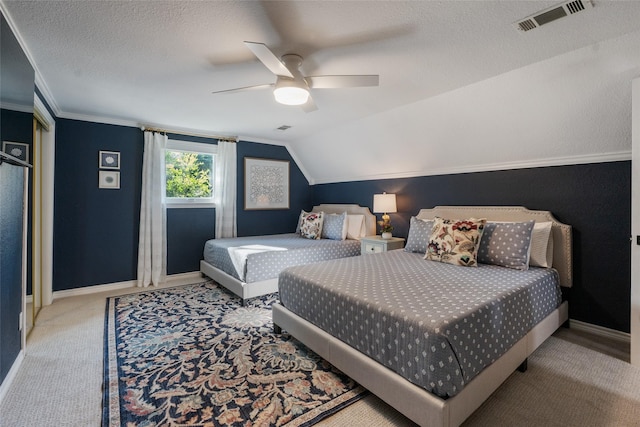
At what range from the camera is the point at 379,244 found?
13.2 feet

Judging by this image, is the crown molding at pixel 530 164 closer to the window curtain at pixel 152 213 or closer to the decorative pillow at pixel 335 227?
the decorative pillow at pixel 335 227

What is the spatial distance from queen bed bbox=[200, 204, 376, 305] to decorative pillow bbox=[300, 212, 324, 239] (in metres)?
0.10

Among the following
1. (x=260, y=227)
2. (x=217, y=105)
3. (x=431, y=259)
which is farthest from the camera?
(x=260, y=227)

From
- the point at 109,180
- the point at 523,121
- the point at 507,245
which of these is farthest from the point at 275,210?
the point at 523,121

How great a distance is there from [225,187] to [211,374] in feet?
10.5

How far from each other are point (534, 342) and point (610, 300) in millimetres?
1078

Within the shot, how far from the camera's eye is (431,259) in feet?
9.44

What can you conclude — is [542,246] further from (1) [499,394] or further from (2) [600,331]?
(1) [499,394]

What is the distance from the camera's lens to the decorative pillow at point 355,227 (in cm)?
469

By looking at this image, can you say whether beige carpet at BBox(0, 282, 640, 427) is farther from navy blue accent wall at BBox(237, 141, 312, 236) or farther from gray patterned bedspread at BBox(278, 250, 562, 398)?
navy blue accent wall at BBox(237, 141, 312, 236)

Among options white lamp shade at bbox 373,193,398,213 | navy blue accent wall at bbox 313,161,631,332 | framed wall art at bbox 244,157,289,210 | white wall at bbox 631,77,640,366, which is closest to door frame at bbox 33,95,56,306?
framed wall art at bbox 244,157,289,210

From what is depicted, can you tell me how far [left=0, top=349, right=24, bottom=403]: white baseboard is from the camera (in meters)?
1.76

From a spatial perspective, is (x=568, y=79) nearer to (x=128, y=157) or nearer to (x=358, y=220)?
(x=358, y=220)

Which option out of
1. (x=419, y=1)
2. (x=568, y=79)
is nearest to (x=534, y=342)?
(x=568, y=79)
